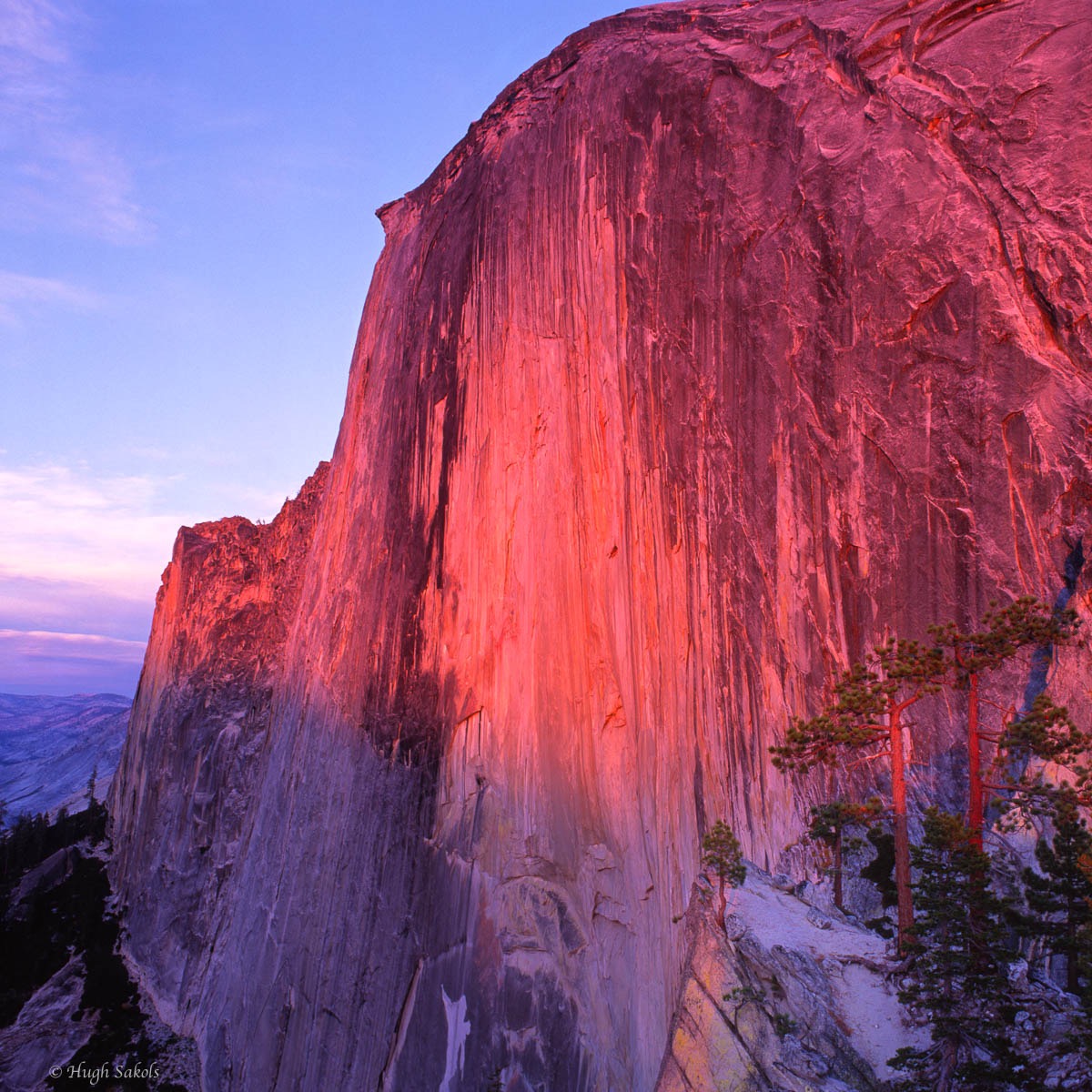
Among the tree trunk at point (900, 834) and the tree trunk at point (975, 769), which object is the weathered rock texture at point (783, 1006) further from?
the tree trunk at point (975, 769)

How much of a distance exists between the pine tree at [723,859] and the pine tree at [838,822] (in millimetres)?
1170

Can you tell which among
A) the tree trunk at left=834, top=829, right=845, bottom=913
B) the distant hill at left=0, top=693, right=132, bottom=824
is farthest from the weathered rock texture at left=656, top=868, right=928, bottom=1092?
the distant hill at left=0, top=693, right=132, bottom=824

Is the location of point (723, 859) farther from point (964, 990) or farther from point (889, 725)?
point (964, 990)

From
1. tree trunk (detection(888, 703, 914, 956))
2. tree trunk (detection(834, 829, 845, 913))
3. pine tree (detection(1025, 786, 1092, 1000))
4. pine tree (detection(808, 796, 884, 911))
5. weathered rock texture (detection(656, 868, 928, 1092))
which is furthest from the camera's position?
tree trunk (detection(834, 829, 845, 913))

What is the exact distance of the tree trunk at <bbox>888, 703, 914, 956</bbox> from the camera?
10.7 meters

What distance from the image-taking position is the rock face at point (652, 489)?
12797mm

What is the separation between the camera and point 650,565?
15.9 m

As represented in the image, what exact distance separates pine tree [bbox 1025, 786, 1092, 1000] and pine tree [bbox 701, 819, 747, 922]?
3.68 metres

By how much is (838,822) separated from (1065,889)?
2.72 metres

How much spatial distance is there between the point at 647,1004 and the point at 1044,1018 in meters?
6.78

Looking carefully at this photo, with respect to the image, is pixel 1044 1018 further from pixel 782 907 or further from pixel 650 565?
pixel 650 565

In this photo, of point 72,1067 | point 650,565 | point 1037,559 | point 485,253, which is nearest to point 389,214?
point 485,253

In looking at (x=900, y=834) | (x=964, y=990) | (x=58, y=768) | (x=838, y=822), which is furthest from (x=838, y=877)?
(x=58, y=768)

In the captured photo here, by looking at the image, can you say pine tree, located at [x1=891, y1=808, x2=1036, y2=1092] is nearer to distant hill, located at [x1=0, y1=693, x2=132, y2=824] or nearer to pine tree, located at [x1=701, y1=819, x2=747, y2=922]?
pine tree, located at [x1=701, y1=819, x2=747, y2=922]
